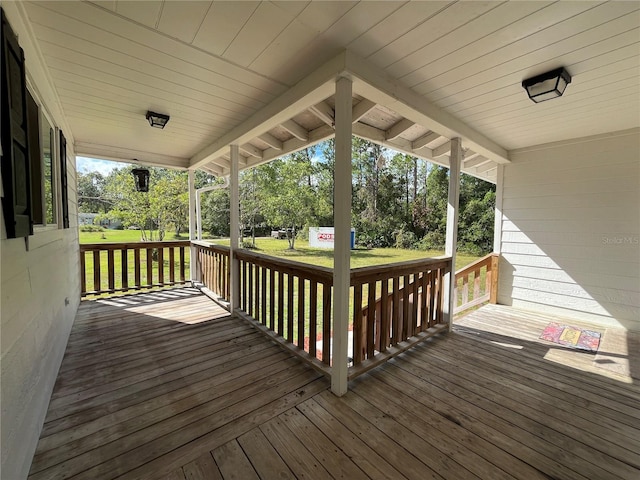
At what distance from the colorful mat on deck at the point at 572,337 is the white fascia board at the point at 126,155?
573cm

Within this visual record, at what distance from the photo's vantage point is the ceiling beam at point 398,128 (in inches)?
109

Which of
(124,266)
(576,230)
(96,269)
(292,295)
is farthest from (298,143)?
(576,230)

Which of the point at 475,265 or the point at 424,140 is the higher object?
the point at 424,140

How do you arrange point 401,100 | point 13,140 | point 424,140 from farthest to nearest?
point 424,140 < point 401,100 < point 13,140

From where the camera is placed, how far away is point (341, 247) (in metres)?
1.92

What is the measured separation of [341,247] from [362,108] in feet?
4.25

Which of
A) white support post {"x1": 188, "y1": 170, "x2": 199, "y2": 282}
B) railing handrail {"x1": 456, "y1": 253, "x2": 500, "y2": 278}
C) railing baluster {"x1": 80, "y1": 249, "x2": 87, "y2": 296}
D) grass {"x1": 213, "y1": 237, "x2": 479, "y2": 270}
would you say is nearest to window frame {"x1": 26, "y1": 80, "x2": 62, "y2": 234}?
railing baluster {"x1": 80, "y1": 249, "x2": 87, "y2": 296}

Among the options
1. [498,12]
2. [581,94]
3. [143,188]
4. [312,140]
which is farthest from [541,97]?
[143,188]

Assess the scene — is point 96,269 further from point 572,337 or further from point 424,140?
point 572,337

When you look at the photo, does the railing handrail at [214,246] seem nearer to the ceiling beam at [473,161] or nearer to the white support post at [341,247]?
the white support post at [341,247]

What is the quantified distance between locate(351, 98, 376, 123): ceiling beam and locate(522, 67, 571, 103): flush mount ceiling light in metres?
1.13

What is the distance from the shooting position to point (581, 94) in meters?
2.26

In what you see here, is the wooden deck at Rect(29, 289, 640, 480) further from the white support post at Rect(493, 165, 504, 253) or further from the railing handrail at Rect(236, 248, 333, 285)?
the white support post at Rect(493, 165, 504, 253)

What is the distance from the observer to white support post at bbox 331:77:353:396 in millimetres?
1894
